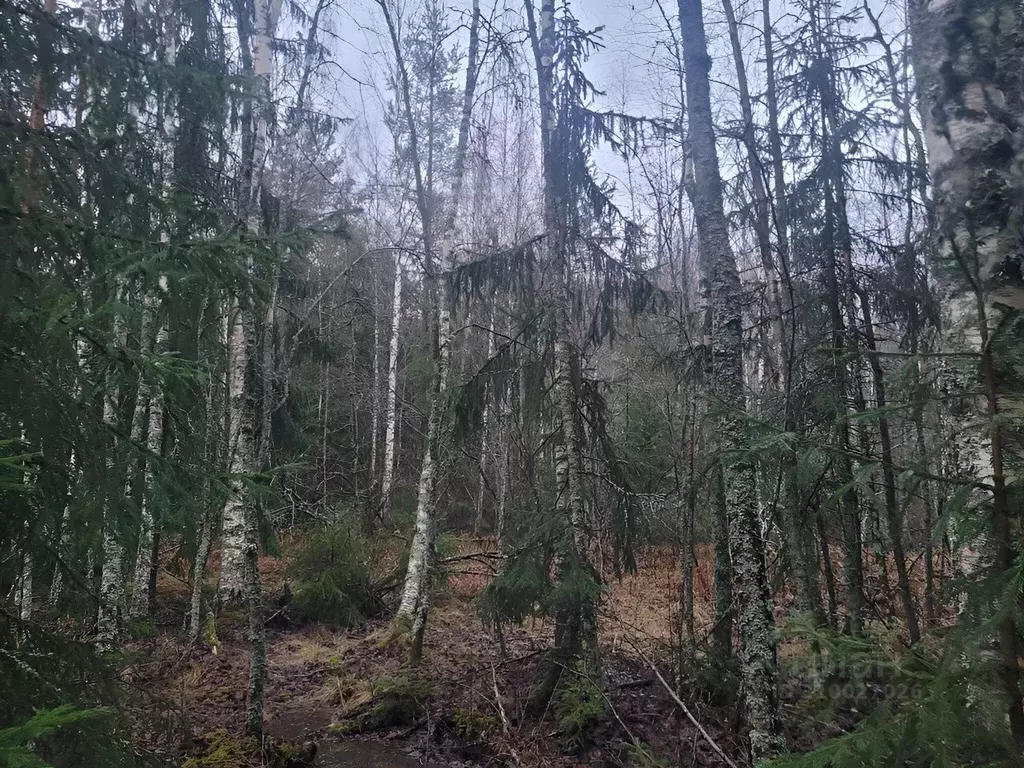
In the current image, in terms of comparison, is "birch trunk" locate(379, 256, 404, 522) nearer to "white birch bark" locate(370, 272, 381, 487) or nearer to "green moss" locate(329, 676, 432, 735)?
"white birch bark" locate(370, 272, 381, 487)

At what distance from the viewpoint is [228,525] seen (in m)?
10.6

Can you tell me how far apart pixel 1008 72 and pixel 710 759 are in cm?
580

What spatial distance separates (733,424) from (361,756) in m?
5.07

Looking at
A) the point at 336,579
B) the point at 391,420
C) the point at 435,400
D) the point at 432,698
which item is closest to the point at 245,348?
the point at 435,400

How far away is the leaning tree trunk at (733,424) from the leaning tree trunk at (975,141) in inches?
60.2

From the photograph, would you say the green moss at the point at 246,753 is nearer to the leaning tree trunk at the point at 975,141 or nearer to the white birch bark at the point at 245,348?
the white birch bark at the point at 245,348

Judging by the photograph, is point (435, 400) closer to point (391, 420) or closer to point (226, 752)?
point (226, 752)

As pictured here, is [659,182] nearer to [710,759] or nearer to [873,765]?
[710,759]

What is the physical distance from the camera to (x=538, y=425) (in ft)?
25.0

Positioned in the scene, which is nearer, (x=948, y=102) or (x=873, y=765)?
(x=873, y=765)

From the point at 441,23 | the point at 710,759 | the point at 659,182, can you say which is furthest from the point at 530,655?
the point at 441,23

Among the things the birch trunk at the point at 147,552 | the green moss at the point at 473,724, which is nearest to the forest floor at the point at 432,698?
the green moss at the point at 473,724

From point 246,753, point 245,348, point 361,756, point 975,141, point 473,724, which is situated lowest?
point 361,756

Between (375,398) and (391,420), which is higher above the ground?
(375,398)
